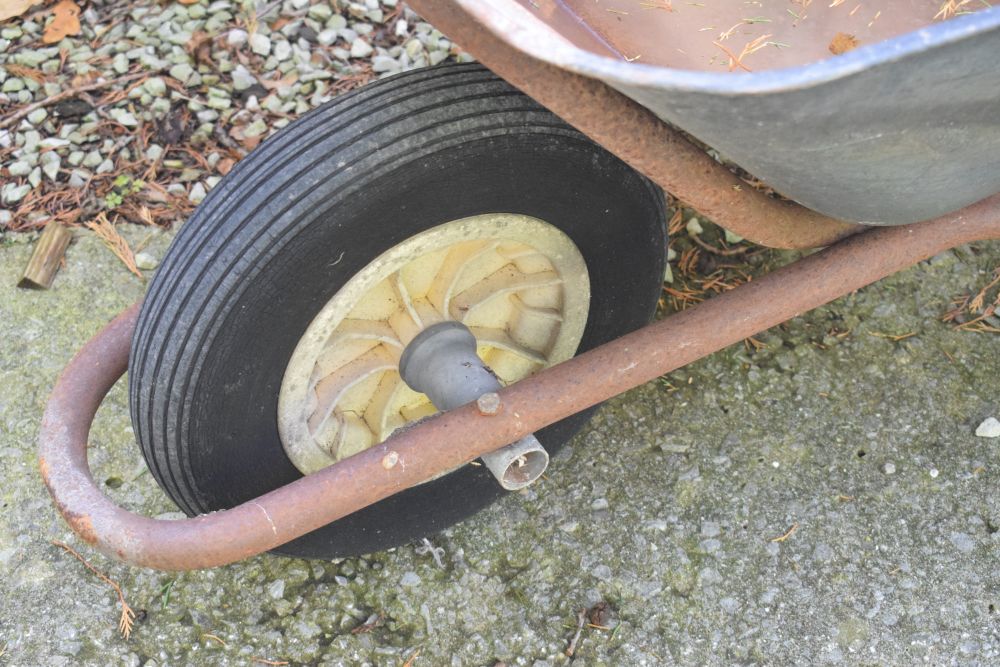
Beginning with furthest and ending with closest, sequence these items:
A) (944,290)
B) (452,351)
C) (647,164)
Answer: (944,290) < (452,351) < (647,164)

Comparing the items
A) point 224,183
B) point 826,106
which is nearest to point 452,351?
point 224,183

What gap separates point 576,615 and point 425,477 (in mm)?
631

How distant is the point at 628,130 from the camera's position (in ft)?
4.00

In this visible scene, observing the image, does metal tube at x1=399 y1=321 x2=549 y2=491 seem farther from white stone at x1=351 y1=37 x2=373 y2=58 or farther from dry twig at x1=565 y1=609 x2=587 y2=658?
white stone at x1=351 y1=37 x2=373 y2=58

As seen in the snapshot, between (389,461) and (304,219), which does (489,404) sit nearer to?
(389,461)

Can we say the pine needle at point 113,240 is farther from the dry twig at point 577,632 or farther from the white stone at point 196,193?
the dry twig at point 577,632

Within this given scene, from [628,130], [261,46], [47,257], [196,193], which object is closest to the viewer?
[628,130]

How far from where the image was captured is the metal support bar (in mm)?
1164

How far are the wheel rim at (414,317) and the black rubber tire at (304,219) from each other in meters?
0.04

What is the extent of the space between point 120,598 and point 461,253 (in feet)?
3.32

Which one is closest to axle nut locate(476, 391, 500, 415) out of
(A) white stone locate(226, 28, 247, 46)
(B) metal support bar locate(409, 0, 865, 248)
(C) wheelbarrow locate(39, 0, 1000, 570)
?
(C) wheelbarrow locate(39, 0, 1000, 570)

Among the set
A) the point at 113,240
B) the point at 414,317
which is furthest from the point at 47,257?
the point at 414,317

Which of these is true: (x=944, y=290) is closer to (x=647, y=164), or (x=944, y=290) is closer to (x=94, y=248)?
(x=647, y=164)

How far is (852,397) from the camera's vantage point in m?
2.23
